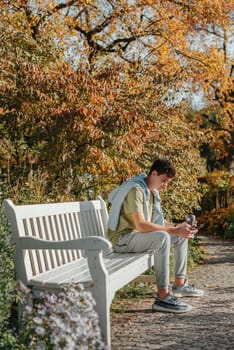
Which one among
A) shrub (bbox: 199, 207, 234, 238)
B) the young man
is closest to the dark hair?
the young man

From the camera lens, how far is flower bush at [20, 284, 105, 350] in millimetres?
3578

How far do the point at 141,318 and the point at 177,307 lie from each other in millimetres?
367

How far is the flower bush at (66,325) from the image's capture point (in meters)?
3.58

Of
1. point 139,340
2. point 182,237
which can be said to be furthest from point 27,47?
point 139,340

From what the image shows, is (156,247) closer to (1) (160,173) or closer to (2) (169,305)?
(2) (169,305)

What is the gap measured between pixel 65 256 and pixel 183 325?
1168 mm

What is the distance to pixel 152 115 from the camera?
8.59 m

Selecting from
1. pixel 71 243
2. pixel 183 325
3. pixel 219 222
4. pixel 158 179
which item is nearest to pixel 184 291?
pixel 183 325

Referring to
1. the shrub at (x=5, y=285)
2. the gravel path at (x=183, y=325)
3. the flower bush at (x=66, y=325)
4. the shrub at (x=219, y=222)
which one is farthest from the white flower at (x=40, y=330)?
the shrub at (x=219, y=222)

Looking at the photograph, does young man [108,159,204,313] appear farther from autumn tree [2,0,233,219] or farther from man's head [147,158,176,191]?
autumn tree [2,0,233,219]

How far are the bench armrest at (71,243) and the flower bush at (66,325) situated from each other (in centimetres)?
30

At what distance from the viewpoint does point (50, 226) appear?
5.18 meters

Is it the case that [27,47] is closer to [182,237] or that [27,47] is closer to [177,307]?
[182,237]

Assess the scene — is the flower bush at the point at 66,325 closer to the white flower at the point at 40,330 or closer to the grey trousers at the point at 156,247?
the white flower at the point at 40,330
